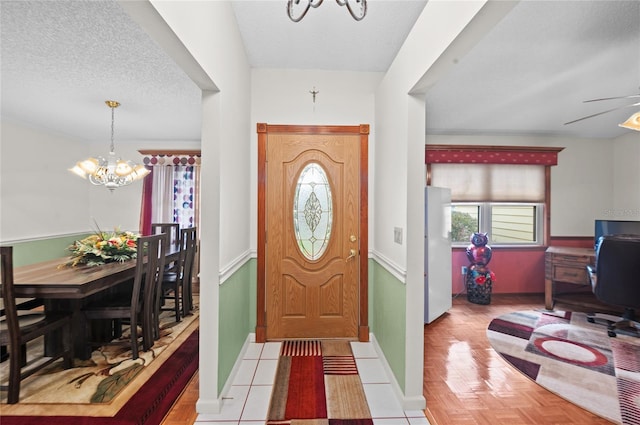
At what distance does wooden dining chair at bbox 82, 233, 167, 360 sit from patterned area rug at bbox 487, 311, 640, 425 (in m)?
3.27

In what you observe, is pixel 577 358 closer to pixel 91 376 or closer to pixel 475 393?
pixel 475 393

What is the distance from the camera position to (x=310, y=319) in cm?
302

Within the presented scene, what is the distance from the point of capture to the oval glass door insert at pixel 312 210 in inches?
119

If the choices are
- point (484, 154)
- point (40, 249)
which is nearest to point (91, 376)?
point (40, 249)

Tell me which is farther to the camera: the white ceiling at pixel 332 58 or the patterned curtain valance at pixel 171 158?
the patterned curtain valance at pixel 171 158

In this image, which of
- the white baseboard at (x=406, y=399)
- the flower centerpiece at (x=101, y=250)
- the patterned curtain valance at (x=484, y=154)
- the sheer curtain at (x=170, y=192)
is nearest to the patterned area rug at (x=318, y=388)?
the white baseboard at (x=406, y=399)

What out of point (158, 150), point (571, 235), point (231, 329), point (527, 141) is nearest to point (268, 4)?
point (231, 329)

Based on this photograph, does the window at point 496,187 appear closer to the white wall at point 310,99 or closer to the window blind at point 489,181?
the window blind at point 489,181

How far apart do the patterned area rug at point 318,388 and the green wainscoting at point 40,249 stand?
3.91 metres

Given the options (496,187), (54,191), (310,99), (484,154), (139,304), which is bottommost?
(139,304)

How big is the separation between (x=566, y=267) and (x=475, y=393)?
2.70 meters

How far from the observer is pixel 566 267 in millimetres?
3873

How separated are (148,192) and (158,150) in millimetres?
713

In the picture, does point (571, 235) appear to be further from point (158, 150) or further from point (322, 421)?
point (158, 150)
